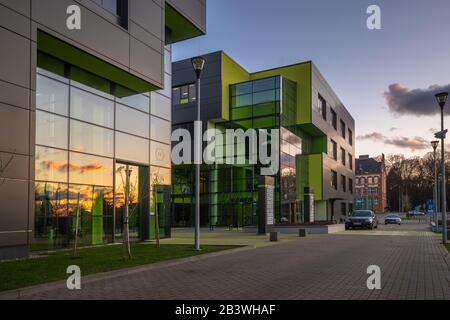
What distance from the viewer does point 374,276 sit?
10945 mm

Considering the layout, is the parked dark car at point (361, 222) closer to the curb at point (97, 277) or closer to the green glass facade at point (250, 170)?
the green glass facade at point (250, 170)

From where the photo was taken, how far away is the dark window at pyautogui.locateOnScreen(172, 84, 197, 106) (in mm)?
46156

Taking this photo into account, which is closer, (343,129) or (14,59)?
(14,59)

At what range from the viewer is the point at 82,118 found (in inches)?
752

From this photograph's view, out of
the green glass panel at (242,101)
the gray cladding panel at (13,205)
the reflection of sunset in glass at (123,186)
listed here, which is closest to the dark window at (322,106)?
the green glass panel at (242,101)

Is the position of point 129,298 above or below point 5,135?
below

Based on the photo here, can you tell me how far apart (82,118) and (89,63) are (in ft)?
7.92

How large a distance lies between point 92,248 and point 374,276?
12.1m

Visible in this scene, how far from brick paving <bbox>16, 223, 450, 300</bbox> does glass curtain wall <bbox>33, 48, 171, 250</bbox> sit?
16.8 feet

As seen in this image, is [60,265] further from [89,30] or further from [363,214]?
[363,214]

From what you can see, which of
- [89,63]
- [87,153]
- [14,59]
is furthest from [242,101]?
[14,59]

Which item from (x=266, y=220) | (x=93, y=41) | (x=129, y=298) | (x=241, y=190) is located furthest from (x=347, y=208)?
(x=129, y=298)

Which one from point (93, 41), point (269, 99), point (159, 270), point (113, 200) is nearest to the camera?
point (159, 270)
